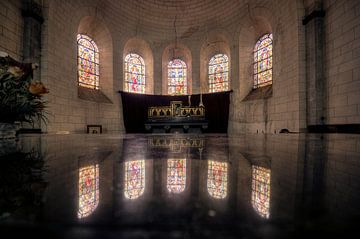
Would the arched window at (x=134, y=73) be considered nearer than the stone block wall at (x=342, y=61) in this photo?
No

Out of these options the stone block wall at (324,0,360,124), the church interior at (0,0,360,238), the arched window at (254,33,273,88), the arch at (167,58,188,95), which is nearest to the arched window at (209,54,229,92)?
the church interior at (0,0,360,238)

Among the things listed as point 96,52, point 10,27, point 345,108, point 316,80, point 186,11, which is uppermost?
point 186,11

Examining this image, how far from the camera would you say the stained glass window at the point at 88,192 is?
26 centimetres

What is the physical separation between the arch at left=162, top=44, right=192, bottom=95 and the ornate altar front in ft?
8.72

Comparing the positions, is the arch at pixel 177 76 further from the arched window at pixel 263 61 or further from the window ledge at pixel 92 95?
the arched window at pixel 263 61

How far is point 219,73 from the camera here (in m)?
9.27

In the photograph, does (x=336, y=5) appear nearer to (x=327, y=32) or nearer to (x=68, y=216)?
(x=327, y=32)

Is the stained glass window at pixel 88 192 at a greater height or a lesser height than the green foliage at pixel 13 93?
lesser

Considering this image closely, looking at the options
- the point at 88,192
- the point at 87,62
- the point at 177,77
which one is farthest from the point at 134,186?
the point at 177,77

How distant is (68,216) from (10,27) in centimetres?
641

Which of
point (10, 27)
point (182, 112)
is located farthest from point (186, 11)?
point (10, 27)

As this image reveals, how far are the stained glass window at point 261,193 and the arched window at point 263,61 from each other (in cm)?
789

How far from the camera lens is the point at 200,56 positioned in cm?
921

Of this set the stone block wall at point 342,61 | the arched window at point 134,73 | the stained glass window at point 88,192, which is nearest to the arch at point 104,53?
the arched window at point 134,73
